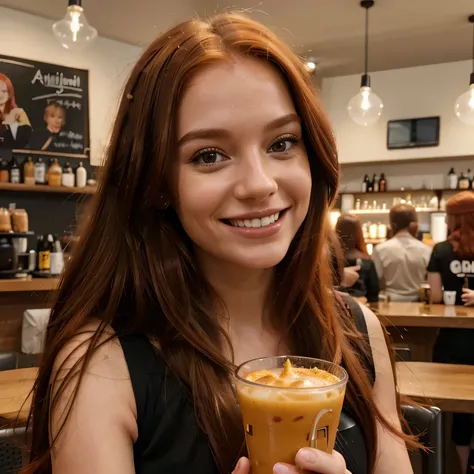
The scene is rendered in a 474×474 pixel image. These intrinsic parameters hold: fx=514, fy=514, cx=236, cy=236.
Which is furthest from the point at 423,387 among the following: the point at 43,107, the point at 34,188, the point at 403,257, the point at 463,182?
the point at 463,182

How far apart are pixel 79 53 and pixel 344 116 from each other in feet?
12.5

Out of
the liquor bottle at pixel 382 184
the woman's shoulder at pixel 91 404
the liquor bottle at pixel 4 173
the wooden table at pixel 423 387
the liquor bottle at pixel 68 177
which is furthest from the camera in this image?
the liquor bottle at pixel 382 184

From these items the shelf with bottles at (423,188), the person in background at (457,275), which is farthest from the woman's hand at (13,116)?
the shelf with bottles at (423,188)

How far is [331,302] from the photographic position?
1.32 meters

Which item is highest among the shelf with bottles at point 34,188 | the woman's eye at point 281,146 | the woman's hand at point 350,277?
the shelf with bottles at point 34,188

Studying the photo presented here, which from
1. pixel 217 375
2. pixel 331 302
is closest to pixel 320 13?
pixel 331 302

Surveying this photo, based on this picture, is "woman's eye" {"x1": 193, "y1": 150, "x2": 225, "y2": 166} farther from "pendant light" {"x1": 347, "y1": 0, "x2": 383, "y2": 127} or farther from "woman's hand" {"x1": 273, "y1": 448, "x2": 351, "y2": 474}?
"pendant light" {"x1": 347, "y1": 0, "x2": 383, "y2": 127}

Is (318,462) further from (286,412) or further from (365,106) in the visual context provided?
(365,106)

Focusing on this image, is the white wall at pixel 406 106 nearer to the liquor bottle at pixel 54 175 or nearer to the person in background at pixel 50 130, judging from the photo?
the person in background at pixel 50 130

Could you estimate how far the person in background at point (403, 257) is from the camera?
16.8ft

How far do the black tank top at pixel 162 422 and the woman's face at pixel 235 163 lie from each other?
0.84 feet

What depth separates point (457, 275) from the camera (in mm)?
4121

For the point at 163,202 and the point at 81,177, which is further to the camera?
the point at 81,177

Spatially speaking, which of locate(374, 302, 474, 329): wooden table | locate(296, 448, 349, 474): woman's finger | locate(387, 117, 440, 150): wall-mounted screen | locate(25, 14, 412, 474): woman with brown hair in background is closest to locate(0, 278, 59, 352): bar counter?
locate(374, 302, 474, 329): wooden table
